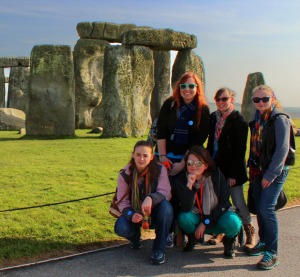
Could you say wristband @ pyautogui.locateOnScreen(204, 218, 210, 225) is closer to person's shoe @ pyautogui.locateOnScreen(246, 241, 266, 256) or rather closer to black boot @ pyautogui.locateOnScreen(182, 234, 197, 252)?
black boot @ pyautogui.locateOnScreen(182, 234, 197, 252)

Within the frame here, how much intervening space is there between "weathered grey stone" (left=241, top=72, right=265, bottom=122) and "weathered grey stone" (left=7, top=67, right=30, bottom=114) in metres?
11.4

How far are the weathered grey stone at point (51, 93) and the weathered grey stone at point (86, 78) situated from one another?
13.9ft

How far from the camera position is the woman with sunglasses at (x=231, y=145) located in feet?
15.6

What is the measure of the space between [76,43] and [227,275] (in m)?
16.6

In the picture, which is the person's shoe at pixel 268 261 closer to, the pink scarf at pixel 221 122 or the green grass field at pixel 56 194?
the pink scarf at pixel 221 122

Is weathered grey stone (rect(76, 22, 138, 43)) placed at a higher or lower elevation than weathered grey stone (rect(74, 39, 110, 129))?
higher

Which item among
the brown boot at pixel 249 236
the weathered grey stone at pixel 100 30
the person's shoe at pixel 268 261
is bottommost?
the person's shoe at pixel 268 261

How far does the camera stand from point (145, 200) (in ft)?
14.6

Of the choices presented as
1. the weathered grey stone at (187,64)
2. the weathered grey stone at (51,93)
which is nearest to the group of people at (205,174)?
the weathered grey stone at (51,93)

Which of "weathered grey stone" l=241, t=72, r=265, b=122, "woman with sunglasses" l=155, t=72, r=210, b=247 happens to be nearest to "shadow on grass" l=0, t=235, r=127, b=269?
"woman with sunglasses" l=155, t=72, r=210, b=247

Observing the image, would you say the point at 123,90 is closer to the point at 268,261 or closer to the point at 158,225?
the point at 158,225

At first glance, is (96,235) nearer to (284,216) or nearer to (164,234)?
(164,234)

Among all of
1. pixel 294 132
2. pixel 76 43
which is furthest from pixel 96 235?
pixel 76 43

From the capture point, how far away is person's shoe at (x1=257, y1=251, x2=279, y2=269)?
4324 millimetres
